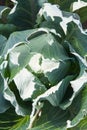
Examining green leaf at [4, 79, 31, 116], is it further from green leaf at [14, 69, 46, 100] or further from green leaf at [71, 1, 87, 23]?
green leaf at [71, 1, 87, 23]

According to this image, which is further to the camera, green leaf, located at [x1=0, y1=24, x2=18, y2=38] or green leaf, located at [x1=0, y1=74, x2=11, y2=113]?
green leaf, located at [x1=0, y1=24, x2=18, y2=38]

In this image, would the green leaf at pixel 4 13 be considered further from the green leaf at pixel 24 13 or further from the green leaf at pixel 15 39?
the green leaf at pixel 15 39

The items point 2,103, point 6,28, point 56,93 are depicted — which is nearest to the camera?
Answer: point 56,93

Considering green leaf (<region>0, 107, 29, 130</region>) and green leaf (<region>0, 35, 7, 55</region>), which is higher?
green leaf (<region>0, 35, 7, 55</region>)

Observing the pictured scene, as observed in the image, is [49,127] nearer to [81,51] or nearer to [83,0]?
[81,51]

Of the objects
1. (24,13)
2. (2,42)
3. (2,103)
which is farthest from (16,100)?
(24,13)

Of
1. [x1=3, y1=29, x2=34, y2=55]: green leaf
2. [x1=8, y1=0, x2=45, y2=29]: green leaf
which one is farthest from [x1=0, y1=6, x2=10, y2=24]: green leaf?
[x1=3, y1=29, x2=34, y2=55]: green leaf

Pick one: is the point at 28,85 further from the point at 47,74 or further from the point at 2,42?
the point at 2,42

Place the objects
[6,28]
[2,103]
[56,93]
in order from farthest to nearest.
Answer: [6,28] < [2,103] < [56,93]
